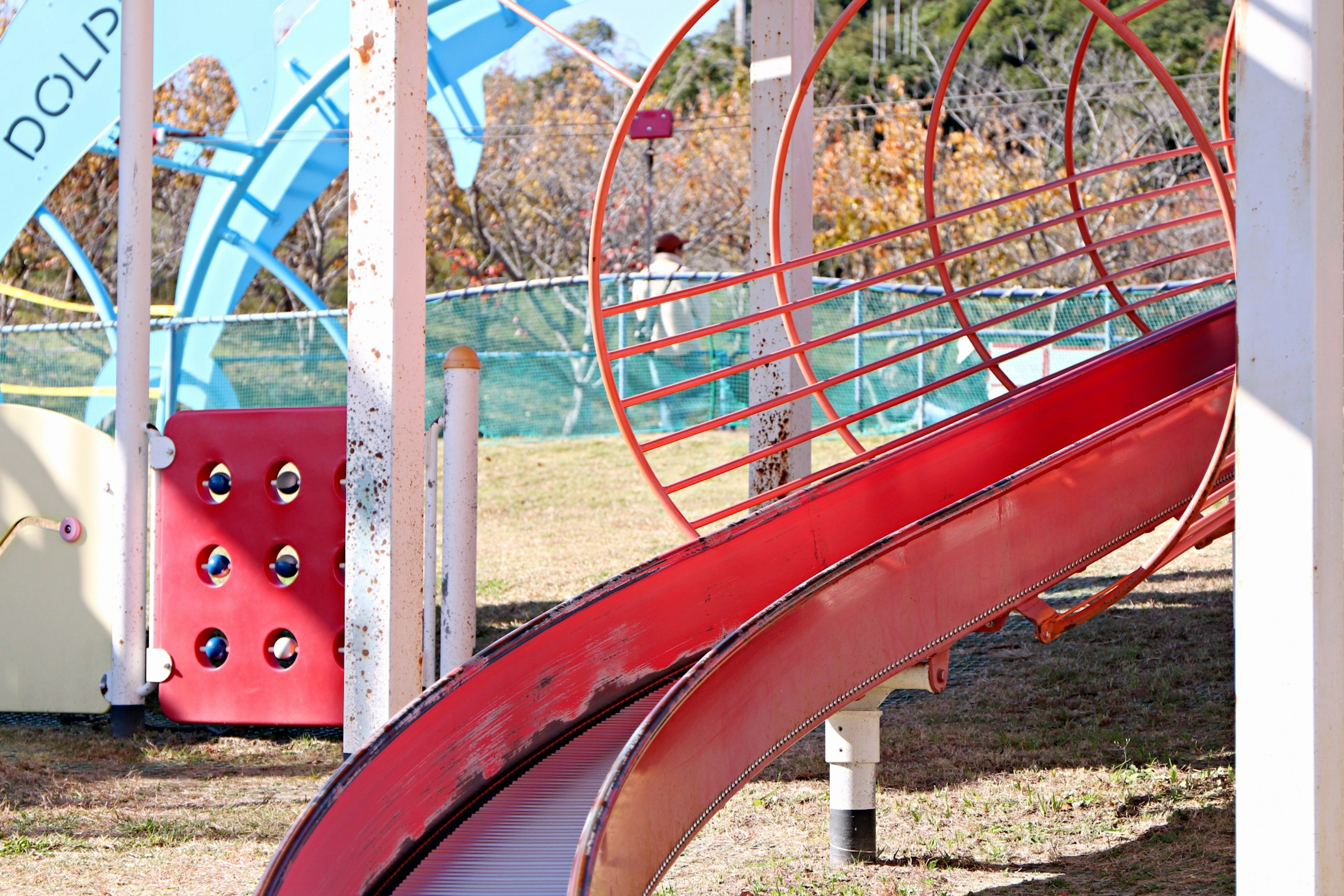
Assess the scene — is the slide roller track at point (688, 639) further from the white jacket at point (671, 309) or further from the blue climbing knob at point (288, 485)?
the white jacket at point (671, 309)

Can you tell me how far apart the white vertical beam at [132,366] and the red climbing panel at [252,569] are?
107 mm

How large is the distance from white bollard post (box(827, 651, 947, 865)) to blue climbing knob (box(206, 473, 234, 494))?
8.27ft

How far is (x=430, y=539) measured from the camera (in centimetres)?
443

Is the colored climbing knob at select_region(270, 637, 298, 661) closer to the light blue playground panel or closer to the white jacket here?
the light blue playground panel

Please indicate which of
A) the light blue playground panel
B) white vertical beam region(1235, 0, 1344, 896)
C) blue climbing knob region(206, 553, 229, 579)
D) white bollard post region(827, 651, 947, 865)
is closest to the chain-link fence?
the light blue playground panel

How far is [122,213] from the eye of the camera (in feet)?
15.9

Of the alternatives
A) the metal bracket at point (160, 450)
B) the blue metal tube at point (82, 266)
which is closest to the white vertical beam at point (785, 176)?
the metal bracket at point (160, 450)

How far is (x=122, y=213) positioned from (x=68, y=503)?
1.07m

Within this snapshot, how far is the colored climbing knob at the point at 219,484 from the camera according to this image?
497 cm

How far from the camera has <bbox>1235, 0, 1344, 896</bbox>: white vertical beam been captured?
2.12 meters

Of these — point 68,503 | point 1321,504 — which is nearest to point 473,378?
point 68,503

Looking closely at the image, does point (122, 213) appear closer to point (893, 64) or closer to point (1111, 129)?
point (1111, 129)

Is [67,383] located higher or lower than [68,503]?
higher

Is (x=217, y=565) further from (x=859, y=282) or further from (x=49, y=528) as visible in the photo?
(x=859, y=282)
